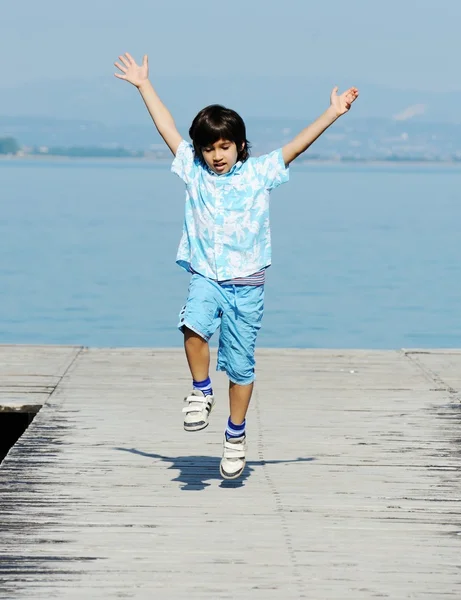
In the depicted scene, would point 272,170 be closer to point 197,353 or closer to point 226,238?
point 226,238

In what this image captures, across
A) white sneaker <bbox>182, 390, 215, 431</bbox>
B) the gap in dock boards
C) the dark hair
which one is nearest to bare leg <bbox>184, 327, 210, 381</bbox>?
white sneaker <bbox>182, 390, 215, 431</bbox>

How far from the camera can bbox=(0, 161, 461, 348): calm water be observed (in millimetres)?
24688

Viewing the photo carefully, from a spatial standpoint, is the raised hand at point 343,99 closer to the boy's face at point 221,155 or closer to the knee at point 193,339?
the boy's face at point 221,155

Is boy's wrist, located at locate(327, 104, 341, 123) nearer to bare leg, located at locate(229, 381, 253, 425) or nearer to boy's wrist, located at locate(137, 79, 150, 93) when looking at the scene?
boy's wrist, located at locate(137, 79, 150, 93)

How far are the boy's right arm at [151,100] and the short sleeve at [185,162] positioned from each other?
0.19ft

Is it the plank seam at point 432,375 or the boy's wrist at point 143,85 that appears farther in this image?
the plank seam at point 432,375

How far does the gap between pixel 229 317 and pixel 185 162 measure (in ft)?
2.51

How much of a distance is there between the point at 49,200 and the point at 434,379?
58.2 metres

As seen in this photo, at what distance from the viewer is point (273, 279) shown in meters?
32.1

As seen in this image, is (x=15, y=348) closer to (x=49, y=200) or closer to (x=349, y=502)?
(x=349, y=502)

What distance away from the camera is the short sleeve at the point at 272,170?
6.48m

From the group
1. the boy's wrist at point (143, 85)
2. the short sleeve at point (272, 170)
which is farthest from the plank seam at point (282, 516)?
the boy's wrist at point (143, 85)

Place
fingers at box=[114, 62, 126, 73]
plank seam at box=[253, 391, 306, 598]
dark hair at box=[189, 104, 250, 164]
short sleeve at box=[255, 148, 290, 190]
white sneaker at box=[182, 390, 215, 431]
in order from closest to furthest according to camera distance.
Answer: plank seam at box=[253, 391, 306, 598]
dark hair at box=[189, 104, 250, 164]
white sneaker at box=[182, 390, 215, 431]
short sleeve at box=[255, 148, 290, 190]
fingers at box=[114, 62, 126, 73]

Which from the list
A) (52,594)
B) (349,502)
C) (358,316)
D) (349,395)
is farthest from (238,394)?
(358,316)
